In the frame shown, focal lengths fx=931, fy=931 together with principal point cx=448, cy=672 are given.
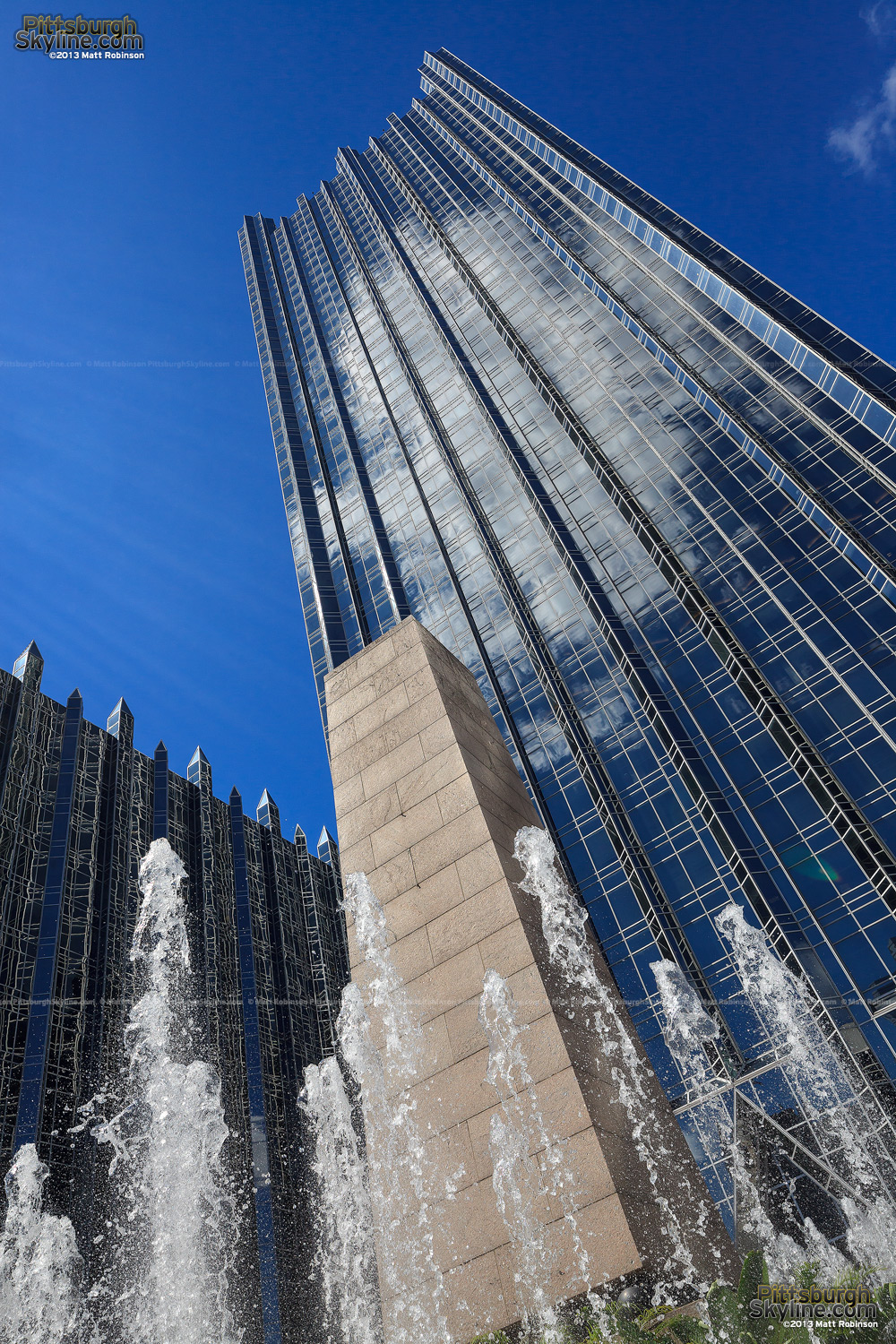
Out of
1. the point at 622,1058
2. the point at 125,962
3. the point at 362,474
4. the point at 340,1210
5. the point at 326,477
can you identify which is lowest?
the point at 622,1058

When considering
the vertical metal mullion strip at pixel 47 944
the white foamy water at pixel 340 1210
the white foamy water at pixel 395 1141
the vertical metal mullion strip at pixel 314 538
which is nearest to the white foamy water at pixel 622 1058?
the white foamy water at pixel 395 1141

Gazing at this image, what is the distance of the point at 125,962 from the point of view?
4134 centimetres

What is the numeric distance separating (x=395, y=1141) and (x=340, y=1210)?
118ft

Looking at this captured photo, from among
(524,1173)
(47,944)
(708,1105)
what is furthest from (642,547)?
(524,1173)

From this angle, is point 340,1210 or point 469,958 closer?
point 469,958

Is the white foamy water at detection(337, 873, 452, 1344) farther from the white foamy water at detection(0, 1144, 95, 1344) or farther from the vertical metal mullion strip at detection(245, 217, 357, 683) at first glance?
the vertical metal mullion strip at detection(245, 217, 357, 683)

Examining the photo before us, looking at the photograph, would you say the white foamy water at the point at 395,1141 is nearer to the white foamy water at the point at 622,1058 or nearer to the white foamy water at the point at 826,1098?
the white foamy water at the point at 622,1058

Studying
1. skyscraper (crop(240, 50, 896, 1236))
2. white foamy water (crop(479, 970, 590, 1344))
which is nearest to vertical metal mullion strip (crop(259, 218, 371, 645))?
skyscraper (crop(240, 50, 896, 1236))

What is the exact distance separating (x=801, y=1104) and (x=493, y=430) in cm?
4296

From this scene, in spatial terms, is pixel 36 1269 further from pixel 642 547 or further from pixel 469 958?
pixel 642 547

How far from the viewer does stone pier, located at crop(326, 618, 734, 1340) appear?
1043cm

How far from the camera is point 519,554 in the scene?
54.0 metres

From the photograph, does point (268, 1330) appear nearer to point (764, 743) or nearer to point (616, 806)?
point (616, 806)

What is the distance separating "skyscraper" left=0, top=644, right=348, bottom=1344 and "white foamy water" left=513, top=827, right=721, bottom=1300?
92.5 feet
